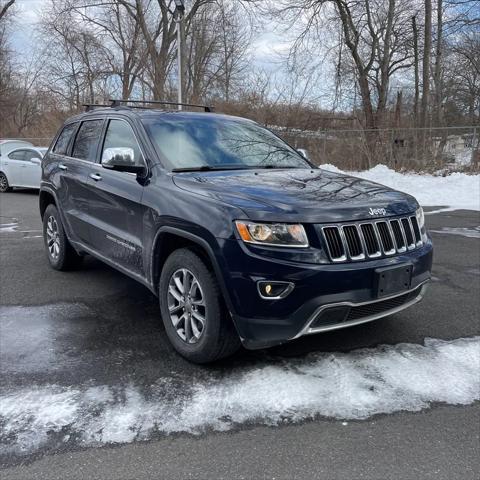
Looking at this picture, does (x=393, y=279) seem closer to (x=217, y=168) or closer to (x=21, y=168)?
(x=217, y=168)

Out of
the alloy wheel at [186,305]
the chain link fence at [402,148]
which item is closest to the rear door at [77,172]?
the alloy wheel at [186,305]

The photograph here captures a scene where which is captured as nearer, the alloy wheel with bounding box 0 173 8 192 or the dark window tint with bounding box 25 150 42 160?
the dark window tint with bounding box 25 150 42 160

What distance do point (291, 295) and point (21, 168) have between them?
13.7 m

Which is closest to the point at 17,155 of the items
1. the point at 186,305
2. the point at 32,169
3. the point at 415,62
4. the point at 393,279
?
the point at 32,169

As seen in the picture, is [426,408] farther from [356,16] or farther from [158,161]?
[356,16]

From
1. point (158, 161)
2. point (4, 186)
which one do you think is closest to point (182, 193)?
point (158, 161)

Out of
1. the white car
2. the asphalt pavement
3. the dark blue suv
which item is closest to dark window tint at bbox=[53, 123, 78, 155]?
the dark blue suv

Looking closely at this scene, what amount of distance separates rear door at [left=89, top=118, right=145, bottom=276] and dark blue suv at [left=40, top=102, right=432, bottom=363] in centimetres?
1

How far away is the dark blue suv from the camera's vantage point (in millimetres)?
3020

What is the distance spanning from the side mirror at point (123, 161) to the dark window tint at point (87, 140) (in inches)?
36.9

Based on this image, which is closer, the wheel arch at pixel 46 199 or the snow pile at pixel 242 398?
the snow pile at pixel 242 398

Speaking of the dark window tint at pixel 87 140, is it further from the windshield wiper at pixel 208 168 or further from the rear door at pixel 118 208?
the windshield wiper at pixel 208 168

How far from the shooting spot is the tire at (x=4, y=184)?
15.4m

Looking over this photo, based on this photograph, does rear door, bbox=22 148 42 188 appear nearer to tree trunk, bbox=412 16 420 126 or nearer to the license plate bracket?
the license plate bracket
